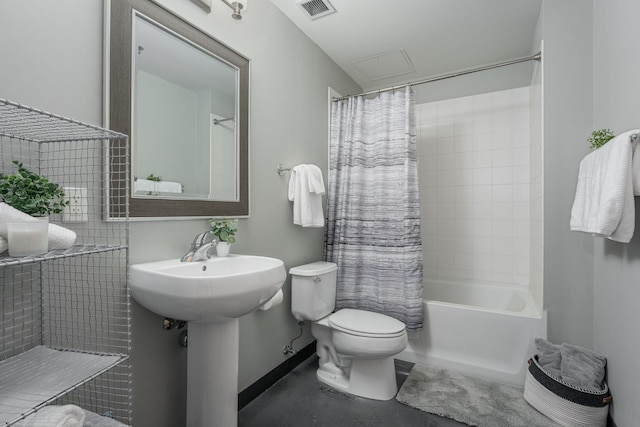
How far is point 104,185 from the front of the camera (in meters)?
1.16

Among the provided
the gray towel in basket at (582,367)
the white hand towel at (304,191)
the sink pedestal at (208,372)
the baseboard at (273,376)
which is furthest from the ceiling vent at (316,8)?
the gray towel in basket at (582,367)

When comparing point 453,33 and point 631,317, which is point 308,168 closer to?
point 453,33

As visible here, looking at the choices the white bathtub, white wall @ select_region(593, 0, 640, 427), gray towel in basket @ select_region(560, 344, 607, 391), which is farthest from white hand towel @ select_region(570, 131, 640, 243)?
the white bathtub

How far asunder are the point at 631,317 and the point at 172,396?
1.97m

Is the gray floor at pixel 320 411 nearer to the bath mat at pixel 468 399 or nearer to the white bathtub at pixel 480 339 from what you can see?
the bath mat at pixel 468 399

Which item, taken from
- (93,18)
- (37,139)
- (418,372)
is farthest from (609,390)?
(93,18)

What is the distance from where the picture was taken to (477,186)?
114 inches

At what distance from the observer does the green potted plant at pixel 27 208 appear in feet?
2.42

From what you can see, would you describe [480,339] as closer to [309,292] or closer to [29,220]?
[309,292]

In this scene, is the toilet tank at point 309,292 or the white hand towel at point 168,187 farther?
the toilet tank at point 309,292

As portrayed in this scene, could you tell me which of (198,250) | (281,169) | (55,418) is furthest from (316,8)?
(55,418)

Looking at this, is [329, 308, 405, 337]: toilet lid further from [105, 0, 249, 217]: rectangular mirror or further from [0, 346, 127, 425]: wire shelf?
[0, 346, 127, 425]: wire shelf

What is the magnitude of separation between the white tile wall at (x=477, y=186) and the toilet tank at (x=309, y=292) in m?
1.41

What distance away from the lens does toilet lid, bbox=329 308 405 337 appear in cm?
182
